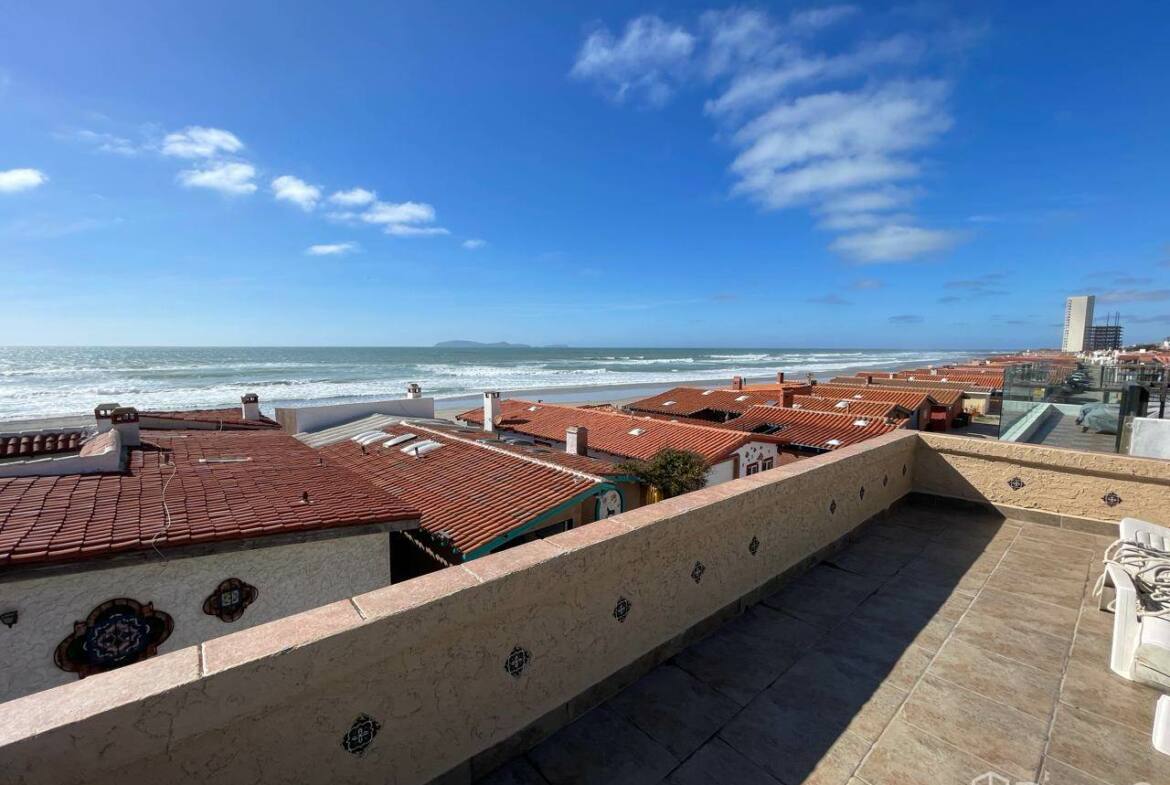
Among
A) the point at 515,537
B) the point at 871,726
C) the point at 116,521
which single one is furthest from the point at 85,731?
the point at 515,537

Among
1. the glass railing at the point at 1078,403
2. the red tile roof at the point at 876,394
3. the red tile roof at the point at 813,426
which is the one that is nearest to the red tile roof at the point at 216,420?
the red tile roof at the point at 813,426

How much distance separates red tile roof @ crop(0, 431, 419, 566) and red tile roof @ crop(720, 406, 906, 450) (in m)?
14.1

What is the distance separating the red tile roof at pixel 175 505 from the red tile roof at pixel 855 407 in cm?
1959

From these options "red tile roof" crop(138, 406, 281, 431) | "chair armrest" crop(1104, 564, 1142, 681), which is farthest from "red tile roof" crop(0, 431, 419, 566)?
"chair armrest" crop(1104, 564, 1142, 681)

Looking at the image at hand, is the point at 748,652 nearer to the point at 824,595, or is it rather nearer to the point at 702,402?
the point at 824,595

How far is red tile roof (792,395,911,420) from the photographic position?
21172mm

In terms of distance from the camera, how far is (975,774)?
258 cm

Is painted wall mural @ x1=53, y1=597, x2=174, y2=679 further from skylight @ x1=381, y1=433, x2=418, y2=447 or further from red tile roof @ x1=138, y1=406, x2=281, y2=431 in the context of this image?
red tile roof @ x1=138, y1=406, x2=281, y2=431

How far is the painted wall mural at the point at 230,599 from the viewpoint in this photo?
559cm

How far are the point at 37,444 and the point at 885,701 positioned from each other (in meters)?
12.8

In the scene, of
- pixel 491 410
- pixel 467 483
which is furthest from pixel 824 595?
pixel 491 410

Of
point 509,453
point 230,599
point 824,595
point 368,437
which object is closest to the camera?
point 824,595

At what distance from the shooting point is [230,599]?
5711mm

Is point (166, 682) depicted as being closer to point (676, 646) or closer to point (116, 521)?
point (676, 646)
